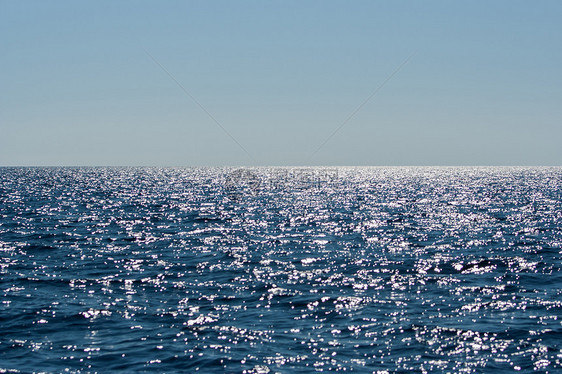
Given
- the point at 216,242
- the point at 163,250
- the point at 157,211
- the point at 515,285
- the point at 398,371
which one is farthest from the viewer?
the point at 157,211

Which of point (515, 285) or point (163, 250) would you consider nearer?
point (515, 285)

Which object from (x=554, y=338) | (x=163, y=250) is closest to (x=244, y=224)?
(x=163, y=250)

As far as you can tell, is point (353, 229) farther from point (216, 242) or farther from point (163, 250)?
point (163, 250)

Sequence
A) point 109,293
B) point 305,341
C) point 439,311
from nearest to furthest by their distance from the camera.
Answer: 1. point 305,341
2. point 439,311
3. point 109,293

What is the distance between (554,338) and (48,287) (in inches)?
885

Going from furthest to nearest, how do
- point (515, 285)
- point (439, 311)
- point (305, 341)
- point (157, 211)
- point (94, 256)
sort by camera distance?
point (157, 211)
point (94, 256)
point (515, 285)
point (439, 311)
point (305, 341)

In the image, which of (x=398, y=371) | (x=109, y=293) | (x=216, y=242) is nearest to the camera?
(x=398, y=371)

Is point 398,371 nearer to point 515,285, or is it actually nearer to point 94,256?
point 515,285

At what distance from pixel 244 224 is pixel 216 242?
1478 cm

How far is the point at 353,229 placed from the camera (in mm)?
52156

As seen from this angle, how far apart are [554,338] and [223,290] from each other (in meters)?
14.5

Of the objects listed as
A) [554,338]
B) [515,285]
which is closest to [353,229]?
[515,285]

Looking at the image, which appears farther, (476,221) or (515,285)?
(476,221)

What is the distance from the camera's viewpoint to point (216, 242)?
1678 inches
